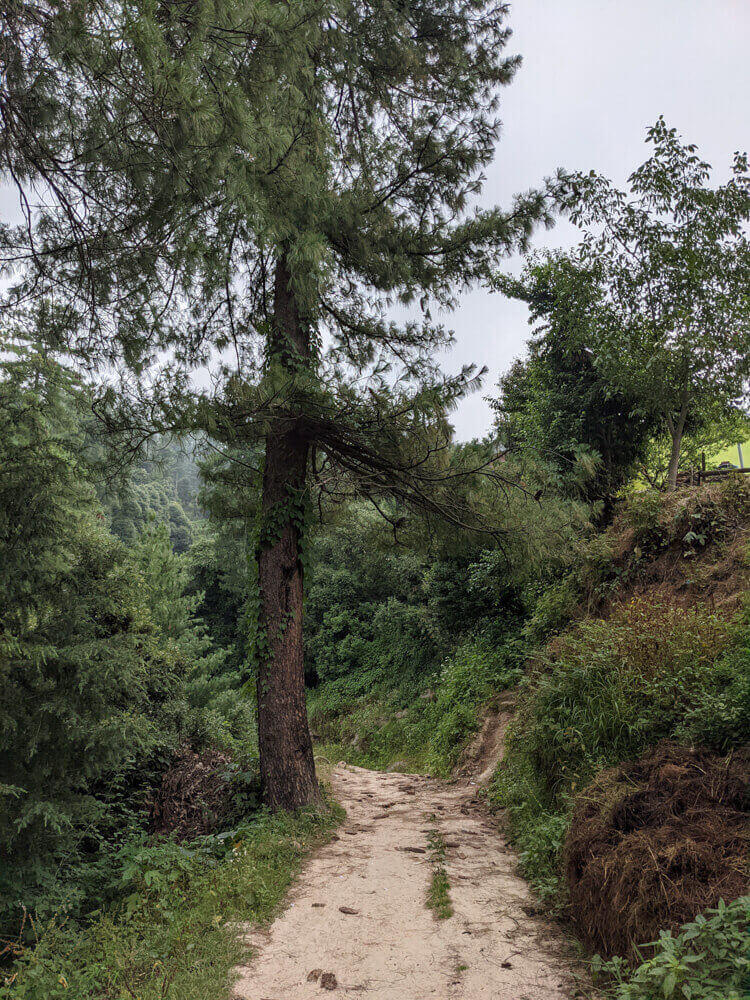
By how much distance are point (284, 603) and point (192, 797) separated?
9.02 ft

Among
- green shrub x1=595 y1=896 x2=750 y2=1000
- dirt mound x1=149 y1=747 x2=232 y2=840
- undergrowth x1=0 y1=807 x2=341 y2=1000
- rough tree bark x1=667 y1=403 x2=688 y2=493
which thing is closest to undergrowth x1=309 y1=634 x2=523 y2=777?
rough tree bark x1=667 y1=403 x2=688 y2=493

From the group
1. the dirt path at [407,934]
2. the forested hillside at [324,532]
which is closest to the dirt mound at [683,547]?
the forested hillside at [324,532]

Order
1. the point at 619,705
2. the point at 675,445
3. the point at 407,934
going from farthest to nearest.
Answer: the point at 675,445
the point at 619,705
the point at 407,934

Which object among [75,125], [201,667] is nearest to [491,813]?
[75,125]

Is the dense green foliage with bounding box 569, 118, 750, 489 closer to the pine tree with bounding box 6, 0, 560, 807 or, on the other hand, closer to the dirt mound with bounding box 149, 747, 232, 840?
the pine tree with bounding box 6, 0, 560, 807

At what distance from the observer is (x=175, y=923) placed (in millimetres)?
4129

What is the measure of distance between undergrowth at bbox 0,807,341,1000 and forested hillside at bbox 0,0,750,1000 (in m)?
0.04

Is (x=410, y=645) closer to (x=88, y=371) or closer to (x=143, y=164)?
(x=88, y=371)

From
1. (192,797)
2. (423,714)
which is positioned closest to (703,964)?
(192,797)

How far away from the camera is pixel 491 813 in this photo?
6883 millimetres

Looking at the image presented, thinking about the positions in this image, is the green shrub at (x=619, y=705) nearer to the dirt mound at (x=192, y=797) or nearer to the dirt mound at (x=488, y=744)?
the dirt mound at (x=488, y=744)

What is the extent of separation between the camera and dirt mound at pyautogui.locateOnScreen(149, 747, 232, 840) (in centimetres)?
655

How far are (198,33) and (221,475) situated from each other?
17.2ft

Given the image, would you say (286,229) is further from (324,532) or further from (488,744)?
(488,744)
